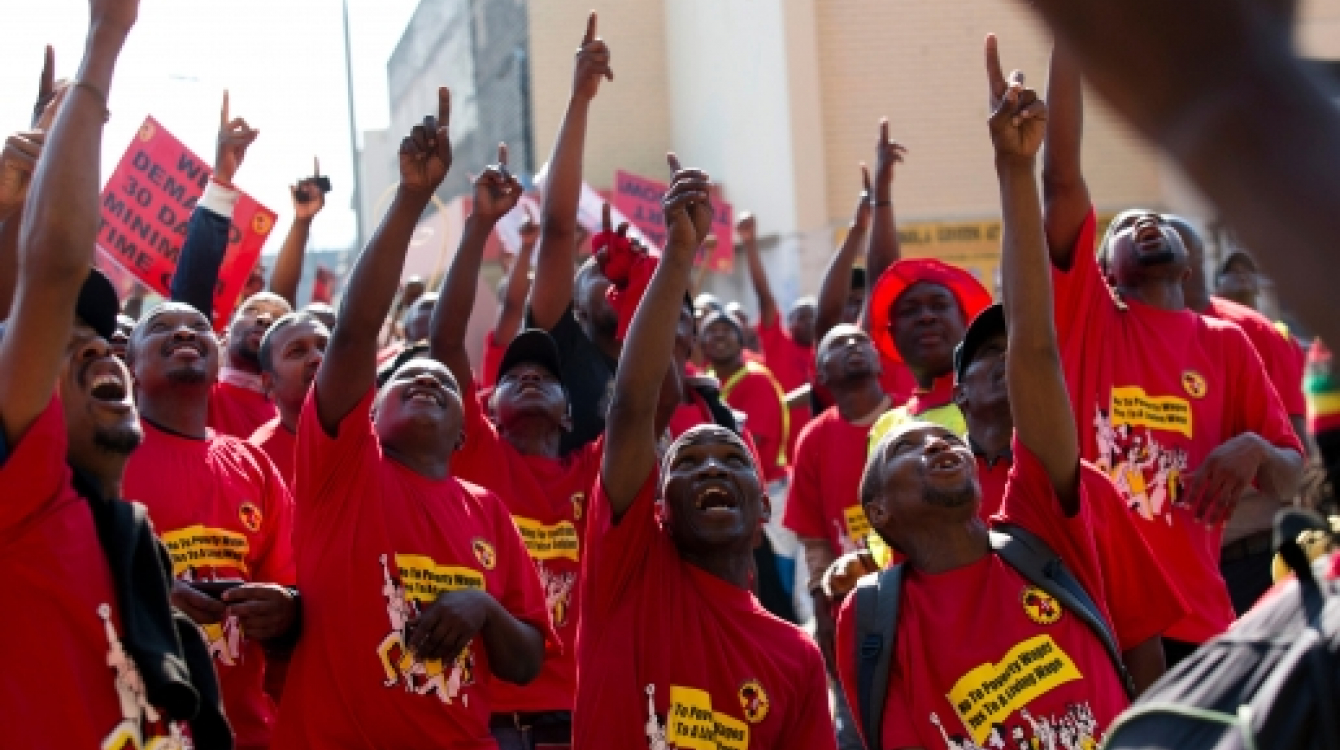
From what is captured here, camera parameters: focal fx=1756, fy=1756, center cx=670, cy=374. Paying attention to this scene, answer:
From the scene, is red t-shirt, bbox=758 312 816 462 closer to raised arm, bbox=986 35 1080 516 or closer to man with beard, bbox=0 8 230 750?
raised arm, bbox=986 35 1080 516

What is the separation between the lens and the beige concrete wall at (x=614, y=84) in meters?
25.3

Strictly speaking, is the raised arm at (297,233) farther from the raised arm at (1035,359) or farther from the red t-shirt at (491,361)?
the raised arm at (1035,359)

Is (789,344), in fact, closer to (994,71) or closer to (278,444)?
A: (278,444)

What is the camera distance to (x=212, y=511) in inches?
189

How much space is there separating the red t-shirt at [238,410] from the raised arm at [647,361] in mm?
2301

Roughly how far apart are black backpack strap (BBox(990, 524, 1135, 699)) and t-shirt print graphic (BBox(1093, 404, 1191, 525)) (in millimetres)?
927

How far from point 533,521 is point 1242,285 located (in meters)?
4.66

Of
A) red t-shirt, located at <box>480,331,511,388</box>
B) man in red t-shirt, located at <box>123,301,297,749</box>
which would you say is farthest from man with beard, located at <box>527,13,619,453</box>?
man in red t-shirt, located at <box>123,301,297,749</box>

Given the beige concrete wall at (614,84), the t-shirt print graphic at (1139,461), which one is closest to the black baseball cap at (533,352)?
the t-shirt print graphic at (1139,461)

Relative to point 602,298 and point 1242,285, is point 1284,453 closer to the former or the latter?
point 602,298

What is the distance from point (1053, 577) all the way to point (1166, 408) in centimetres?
128

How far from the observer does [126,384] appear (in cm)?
365

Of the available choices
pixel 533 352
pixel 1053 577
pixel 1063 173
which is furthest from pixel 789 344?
pixel 1053 577

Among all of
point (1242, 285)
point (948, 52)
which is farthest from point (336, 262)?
point (1242, 285)
